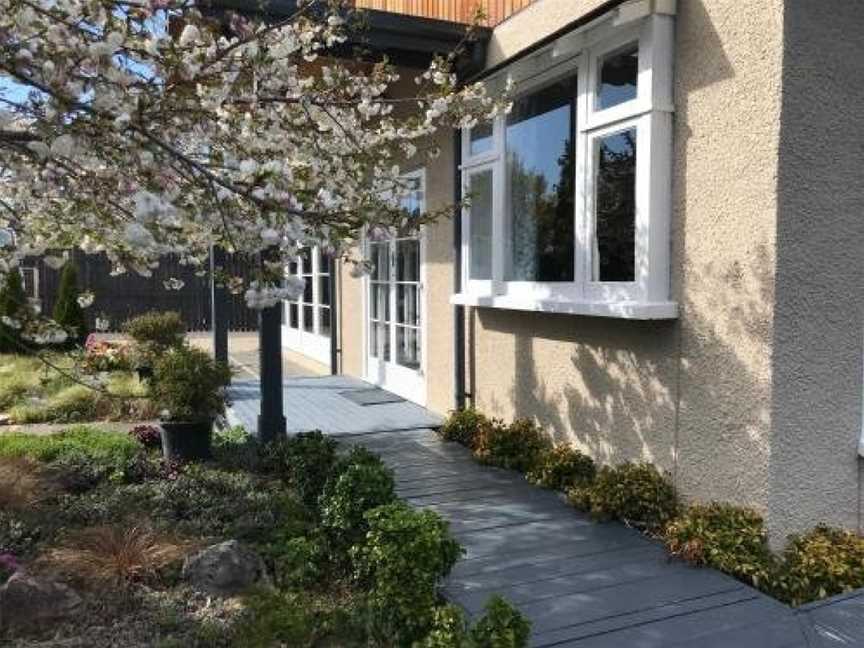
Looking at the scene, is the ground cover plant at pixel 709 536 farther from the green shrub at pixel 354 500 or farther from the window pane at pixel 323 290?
the window pane at pixel 323 290

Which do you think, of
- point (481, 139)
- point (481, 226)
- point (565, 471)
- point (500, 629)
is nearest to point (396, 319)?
point (481, 226)

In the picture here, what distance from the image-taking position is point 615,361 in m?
4.66

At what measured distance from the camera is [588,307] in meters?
4.54

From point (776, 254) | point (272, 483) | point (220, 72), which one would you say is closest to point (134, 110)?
point (220, 72)

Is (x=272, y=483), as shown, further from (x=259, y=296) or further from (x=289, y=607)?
(x=259, y=296)

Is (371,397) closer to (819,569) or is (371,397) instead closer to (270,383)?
(270,383)

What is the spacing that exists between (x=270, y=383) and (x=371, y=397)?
94.1 inches

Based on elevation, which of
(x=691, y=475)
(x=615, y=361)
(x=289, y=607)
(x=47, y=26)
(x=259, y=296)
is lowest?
(x=289, y=607)

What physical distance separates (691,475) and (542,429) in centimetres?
158

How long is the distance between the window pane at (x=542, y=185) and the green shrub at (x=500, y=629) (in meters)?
2.78

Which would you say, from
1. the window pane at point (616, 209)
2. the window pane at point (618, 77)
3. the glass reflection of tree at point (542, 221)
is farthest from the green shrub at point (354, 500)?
the window pane at point (618, 77)

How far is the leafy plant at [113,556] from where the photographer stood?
3580 mm

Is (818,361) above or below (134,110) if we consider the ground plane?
below

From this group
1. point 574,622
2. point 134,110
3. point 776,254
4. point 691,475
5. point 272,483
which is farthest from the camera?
point 272,483
